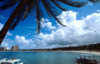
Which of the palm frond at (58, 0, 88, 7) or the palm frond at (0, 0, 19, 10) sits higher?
the palm frond at (0, 0, 19, 10)

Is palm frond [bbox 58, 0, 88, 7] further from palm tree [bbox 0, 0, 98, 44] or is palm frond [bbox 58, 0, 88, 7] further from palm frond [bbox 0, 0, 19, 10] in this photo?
palm frond [bbox 0, 0, 19, 10]

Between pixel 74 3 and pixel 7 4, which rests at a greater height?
pixel 7 4

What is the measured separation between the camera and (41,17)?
2.28 metres

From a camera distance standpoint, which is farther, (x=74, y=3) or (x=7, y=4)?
(x=7, y=4)

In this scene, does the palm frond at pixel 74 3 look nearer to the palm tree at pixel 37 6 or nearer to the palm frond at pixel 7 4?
the palm tree at pixel 37 6

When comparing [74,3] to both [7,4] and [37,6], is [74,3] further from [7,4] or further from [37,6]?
[7,4]

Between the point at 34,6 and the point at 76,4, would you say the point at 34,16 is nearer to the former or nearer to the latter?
the point at 34,6

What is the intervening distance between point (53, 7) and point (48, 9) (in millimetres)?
111

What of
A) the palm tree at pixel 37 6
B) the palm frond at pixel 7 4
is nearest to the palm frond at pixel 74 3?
the palm tree at pixel 37 6

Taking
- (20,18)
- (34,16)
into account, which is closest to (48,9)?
(34,16)

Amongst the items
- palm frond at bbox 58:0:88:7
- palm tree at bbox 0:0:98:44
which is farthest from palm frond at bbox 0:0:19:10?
palm frond at bbox 58:0:88:7

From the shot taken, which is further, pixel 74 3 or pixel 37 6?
pixel 37 6

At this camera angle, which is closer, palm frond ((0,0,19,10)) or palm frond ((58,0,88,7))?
palm frond ((58,0,88,7))

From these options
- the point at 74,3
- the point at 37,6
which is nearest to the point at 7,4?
the point at 37,6
